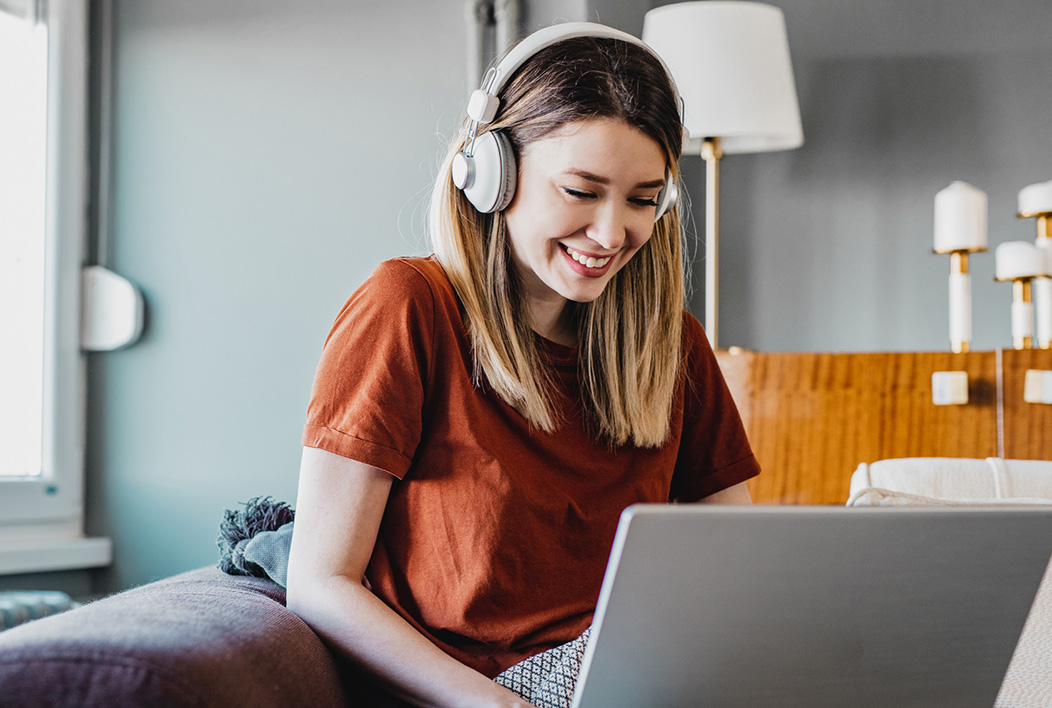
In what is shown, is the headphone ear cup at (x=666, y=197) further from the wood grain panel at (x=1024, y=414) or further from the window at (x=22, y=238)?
the window at (x=22, y=238)

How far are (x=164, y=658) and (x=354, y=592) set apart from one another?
11.0 inches

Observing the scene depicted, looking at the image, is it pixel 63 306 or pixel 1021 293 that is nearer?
pixel 1021 293

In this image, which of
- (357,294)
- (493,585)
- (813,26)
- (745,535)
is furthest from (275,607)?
(813,26)

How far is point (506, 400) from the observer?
0.98 meters

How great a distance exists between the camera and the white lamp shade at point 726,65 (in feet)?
6.19

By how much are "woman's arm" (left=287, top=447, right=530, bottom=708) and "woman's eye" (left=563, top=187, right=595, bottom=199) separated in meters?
0.34

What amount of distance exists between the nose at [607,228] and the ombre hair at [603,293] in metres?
0.09

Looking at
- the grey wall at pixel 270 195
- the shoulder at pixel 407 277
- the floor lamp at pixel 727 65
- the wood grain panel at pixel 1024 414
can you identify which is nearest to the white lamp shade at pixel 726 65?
the floor lamp at pixel 727 65

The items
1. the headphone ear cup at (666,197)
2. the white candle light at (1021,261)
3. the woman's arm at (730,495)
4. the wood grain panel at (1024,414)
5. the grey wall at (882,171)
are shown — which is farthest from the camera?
the grey wall at (882,171)

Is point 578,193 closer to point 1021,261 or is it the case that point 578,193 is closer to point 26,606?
point 1021,261

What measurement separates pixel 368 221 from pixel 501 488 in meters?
1.26

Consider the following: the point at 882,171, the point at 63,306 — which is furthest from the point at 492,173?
the point at 882,171

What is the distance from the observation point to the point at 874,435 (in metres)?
1.67

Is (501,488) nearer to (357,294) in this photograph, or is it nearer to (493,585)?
(493,585)
